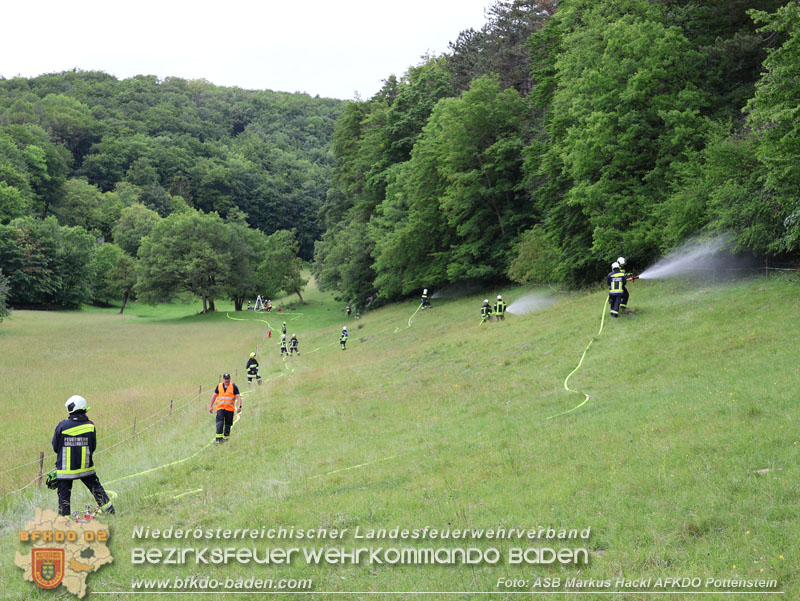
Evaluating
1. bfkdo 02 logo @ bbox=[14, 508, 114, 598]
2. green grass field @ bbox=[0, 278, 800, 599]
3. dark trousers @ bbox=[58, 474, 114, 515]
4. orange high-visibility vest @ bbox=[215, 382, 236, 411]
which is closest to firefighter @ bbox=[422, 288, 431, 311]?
green grass field @ bbox=[0, 278, 800, 599]

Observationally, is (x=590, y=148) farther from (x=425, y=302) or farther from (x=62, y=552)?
(x=62, y=552)

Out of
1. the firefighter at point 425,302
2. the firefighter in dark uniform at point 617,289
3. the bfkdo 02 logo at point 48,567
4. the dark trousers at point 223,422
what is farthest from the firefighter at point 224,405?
the firefighter at point 425,302

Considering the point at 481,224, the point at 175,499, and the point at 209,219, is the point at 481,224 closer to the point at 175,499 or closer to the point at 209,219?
the point at 175,499

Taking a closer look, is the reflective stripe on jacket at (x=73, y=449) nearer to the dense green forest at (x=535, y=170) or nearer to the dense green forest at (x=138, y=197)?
the dense green forest at (x=535, y=170)

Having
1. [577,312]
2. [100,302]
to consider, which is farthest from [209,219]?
[577,312]

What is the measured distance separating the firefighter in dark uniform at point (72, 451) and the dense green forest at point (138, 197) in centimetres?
5438

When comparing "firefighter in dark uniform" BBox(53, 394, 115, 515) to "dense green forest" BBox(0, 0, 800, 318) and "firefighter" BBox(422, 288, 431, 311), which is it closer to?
"dense green forest" BBox(0, 0, 800, 318)

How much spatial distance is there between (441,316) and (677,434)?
1168 inches

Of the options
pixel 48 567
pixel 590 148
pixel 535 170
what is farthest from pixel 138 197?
pixel 48 567

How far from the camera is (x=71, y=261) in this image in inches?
3462

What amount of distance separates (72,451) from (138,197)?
146176mm

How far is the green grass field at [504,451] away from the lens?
22.5ft

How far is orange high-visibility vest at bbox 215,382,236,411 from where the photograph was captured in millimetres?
16031

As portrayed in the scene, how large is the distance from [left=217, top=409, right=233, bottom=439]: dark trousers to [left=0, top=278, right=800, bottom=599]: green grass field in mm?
381
